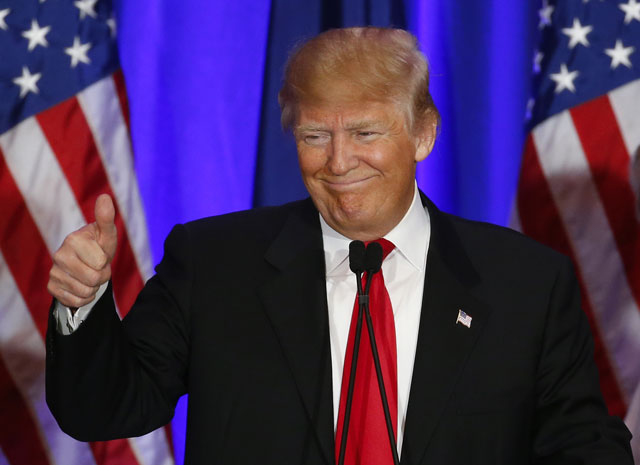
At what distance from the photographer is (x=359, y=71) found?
1598 mm

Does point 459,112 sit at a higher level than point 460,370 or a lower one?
higher

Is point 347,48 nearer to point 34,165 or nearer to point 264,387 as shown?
point 264,387

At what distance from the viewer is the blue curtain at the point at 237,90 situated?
2.64 m

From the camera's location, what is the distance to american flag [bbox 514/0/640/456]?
98.3 inches

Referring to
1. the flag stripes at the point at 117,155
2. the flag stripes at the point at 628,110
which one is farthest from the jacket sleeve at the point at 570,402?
the flag stripes at the point at 117,155

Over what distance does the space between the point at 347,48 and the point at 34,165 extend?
121cm

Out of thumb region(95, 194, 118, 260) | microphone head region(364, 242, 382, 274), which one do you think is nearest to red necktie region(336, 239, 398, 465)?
microphone head region(364, 242, 382, 274)

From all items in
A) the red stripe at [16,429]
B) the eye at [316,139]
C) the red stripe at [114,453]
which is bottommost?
the red stripe at [114,453]

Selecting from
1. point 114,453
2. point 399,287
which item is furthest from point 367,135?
point 114,453

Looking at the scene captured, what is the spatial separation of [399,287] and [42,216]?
124 centimetres

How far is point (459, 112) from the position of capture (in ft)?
8.82

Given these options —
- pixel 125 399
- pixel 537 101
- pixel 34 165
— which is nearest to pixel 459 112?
pixel 537 101

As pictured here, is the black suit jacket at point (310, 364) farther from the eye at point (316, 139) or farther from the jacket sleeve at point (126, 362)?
the eye at point (316, 139)

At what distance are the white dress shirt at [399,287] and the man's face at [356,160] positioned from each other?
0.06 m
